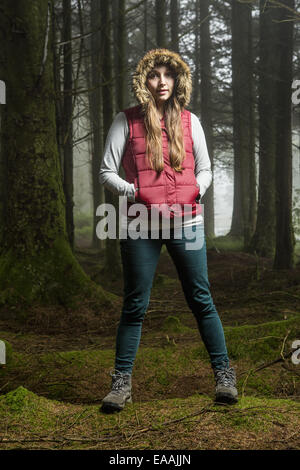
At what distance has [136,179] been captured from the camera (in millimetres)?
3102

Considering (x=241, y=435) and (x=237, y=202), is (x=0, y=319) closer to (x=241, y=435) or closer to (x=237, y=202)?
(x=241, y=435)

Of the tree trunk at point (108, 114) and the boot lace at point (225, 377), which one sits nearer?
the boot lace at point (225, 377)

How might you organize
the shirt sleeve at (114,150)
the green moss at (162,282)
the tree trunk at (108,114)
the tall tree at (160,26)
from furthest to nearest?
the tall tree at (160,26)
the tree trunk at (108,114)
the green moss at (162,282)
the shirt sleeve at (114,150)

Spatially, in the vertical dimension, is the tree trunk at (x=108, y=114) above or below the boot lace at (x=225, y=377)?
above

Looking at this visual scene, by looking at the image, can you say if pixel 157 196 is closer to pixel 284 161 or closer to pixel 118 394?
pixel 118 394

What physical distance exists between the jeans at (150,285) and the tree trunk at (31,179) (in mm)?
3225

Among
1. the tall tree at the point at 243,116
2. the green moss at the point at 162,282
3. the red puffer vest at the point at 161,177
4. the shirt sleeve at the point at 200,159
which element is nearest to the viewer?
the red puffer vest at the point at 161,177

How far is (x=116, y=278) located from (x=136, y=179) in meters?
6.76

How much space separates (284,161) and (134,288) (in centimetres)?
720

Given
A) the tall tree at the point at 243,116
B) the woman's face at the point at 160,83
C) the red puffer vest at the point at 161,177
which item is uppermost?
the tall tree at the point at 243,116

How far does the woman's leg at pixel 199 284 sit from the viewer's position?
10.3ft

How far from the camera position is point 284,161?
30.9ft

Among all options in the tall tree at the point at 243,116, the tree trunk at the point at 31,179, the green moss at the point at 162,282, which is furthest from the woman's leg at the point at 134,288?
the tall tree at the point at 243,116

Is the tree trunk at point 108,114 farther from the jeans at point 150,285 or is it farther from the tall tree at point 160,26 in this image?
the jeans at point 150,285
